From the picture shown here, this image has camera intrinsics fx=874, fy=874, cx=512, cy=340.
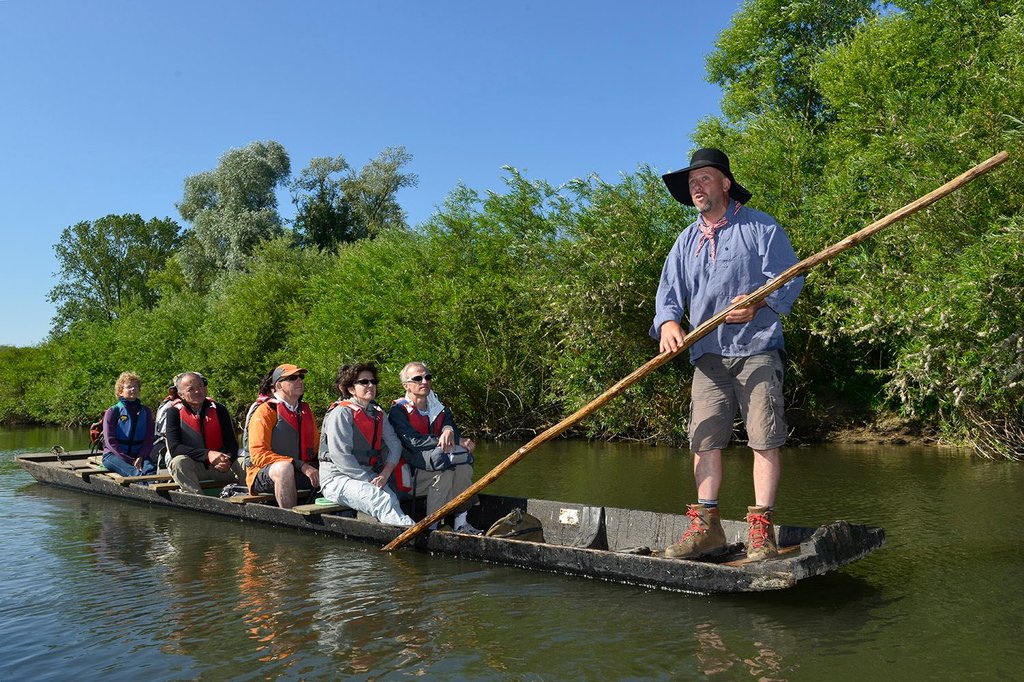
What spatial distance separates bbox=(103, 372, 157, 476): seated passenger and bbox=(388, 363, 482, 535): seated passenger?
A: 541 centimetres

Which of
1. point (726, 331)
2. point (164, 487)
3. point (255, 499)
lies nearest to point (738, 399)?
point (726, 331)

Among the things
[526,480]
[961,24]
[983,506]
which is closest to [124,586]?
[526,480]

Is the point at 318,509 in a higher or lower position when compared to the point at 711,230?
lower

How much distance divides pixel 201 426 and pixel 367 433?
10.5 ft

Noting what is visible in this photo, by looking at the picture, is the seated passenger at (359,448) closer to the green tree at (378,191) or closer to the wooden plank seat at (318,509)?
the wooden plank seat at (318,509)

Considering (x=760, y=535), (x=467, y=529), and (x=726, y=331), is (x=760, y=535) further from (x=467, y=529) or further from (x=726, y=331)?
(x=467, y=529)

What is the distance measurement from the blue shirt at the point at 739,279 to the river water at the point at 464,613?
1.65m

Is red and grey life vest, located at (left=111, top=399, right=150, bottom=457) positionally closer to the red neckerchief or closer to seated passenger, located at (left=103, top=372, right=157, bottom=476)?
seated passenger, located at (left=103, top=372, right=157, bottom=476)

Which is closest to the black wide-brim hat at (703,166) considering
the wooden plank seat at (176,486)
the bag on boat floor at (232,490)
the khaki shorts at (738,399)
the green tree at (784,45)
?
the khaki shorts at (738,399)

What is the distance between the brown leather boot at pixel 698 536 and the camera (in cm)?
582

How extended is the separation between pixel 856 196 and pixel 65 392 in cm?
3213

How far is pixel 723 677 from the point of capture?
4.25 metres

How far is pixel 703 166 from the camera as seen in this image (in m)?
5.55

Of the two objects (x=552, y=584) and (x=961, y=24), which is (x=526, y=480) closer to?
(x=552, y=584)
